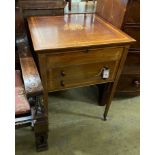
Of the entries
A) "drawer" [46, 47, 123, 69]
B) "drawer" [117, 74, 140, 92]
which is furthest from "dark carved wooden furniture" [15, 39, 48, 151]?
"drawer" [117, 74, 140, 92]

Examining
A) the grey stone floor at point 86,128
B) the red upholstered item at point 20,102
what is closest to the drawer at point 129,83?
the grey stone floor at point 86,128

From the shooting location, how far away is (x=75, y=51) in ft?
3.41

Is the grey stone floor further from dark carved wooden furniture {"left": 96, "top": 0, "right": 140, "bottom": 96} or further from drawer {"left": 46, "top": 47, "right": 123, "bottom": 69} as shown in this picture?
drawer {"left": 46, "top": 47, "right": 123, "bottom": 69}

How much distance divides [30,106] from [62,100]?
75 cm

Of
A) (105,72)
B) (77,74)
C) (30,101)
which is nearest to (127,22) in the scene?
(105,72)

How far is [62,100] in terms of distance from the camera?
173 centimetres

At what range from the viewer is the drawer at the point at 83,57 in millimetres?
1033

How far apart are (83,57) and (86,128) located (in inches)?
25.9

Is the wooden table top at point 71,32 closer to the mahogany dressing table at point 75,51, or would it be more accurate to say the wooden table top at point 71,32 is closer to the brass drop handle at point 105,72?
the mahogany dressing table at point 75,51

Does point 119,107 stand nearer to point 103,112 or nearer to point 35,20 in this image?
point 103,112

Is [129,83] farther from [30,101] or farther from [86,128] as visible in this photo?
[30,101]

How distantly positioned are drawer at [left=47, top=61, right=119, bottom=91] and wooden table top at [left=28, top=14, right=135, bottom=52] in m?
0.14

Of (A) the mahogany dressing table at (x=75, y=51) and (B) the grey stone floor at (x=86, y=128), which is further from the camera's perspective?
(B) the grey stone floor at (x=86, y=128)
